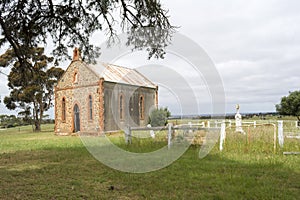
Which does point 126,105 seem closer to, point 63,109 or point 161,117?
point 161,117


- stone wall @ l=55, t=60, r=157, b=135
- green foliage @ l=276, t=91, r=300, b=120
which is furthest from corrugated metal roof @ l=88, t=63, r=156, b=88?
green foliage @ l=276, t=91, r=300, b=120

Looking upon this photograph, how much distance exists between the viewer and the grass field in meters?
5.44

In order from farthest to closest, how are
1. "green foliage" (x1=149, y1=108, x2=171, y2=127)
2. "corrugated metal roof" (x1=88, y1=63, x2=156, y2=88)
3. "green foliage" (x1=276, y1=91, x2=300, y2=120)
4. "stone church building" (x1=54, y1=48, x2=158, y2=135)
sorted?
"green foliage" (x1=276, y1=91, x2=300, y2=120)
"corrugated metal roof" (x1=88, y1=63, x2=156, y2=88)
"stone church building" (x1=54, y1=48, x2=158, y2=135)
"green foliage" (x1=149, y1=108, x2=171, y2=127)

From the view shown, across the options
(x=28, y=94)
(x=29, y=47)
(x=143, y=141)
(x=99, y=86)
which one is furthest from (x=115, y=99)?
(x=29, y=47)

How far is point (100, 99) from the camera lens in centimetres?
2427

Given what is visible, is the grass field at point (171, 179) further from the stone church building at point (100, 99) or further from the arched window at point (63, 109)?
the arched window at point (63, 109)

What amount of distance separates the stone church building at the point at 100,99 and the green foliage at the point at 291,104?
987 inches

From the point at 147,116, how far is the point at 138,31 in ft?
68.6

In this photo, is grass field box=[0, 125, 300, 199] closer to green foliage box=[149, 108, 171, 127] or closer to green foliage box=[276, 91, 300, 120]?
green foliage box=[149, 108, 171, 127]

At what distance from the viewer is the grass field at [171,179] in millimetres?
5438

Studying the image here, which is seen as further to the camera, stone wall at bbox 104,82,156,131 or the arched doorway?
the arched doorway

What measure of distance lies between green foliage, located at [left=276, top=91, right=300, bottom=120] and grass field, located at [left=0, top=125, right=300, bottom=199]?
3761cm

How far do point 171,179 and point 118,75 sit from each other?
21159 millimetres

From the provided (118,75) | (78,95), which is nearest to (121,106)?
(118,75)
